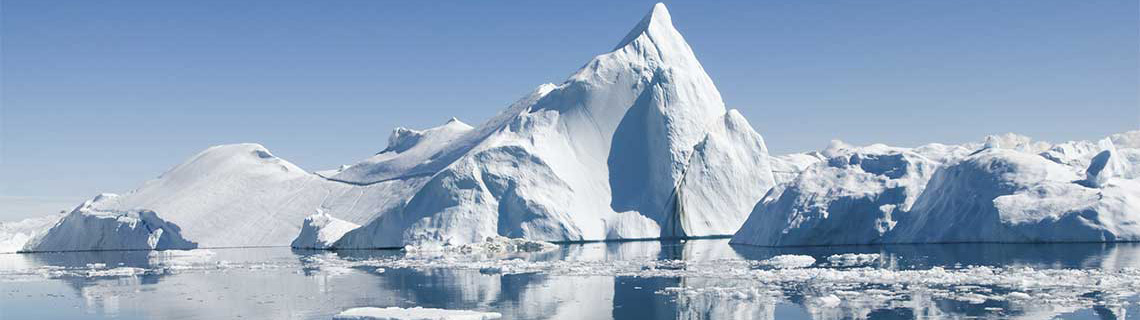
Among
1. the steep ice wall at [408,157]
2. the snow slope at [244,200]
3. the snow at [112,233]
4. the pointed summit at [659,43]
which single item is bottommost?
the snow at [112,233]

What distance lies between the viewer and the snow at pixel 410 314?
1833 cm

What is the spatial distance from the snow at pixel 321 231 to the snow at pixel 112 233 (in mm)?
7266

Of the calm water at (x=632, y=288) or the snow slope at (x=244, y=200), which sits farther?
the snow slope at (x=244, y=200)

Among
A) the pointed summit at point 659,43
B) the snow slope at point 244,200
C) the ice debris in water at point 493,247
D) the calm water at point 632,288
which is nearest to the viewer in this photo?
the calm water at point 632,288

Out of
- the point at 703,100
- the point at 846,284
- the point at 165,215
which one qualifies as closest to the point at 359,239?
the point at 165,215

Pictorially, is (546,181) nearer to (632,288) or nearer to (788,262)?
(788,262)

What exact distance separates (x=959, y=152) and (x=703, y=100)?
17.7 m

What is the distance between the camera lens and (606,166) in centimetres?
5788

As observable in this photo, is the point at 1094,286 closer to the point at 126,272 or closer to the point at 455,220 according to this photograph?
the point at 126,272

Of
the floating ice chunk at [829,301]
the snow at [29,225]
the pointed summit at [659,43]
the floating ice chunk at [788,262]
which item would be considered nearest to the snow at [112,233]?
the snow at [29,225]

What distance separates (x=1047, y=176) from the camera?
36.6m

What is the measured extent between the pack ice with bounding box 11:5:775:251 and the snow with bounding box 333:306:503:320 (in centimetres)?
2900

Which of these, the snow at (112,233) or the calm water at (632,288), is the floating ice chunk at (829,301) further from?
the snow at (112,233)

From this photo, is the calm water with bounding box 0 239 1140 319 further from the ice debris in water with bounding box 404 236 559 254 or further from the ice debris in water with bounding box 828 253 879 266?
the ice debris in water with bounding box 404 236 559 254
